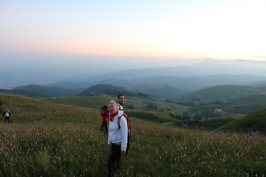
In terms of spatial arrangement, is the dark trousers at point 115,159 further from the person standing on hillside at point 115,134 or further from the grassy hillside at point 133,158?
the grassy hillside at point 133,158

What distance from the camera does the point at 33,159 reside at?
6.54 metres

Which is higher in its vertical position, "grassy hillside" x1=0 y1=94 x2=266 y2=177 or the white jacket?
the white jacket

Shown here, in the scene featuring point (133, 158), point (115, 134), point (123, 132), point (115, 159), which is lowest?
point (133, 158)

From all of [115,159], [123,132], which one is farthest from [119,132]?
[115,159]

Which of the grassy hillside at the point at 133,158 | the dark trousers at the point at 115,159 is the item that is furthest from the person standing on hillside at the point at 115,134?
the grassy hillside at the point at 133,158

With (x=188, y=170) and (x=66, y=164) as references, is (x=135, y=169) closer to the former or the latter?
(x=188, y=170)

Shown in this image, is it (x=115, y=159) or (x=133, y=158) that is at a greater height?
(x=115, y=159)

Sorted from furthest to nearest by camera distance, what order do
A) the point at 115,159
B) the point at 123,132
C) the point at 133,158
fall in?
the point at 133,158
the point at 115,159
the point at 123,132

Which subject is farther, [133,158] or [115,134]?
[133,158]

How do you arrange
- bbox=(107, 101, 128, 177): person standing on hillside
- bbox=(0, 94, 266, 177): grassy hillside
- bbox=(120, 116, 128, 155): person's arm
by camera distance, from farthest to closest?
bbox=(107, 101, 128, 177): person standing on hillside < bbox=(120, 116, 128, 155): person's arm < bbox=(0, 94, 266, 177): grassy hillside

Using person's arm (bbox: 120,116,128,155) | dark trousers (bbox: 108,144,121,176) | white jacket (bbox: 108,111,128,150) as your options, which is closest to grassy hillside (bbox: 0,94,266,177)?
dark trousers (bbox: 108,144,121,176)

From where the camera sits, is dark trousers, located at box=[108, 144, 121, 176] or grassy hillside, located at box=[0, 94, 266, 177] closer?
grassy hillside, located at box=[0, 94, 266, 177]

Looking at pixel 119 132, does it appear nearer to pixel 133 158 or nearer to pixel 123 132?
pixel 123 132

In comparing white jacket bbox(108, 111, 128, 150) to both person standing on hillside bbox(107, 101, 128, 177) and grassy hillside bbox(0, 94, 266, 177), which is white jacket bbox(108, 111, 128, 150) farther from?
grassy hillside bbox(0, 94, 266, 177)
